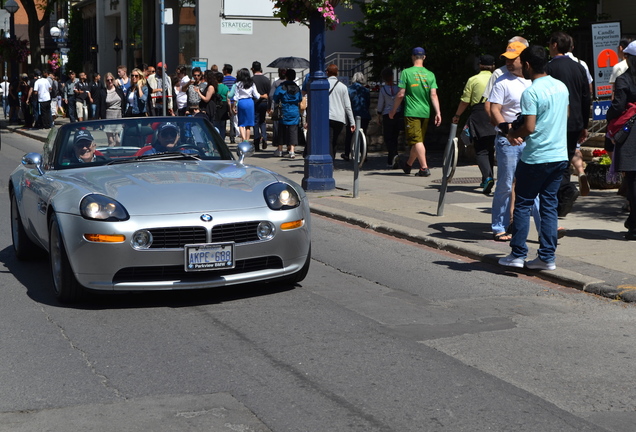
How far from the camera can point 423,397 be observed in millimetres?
5105

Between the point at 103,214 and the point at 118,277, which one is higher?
the point at 103,214

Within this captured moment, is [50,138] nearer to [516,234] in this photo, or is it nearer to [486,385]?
[516,234]

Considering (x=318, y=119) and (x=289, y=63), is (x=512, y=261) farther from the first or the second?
(x=289, y=63)

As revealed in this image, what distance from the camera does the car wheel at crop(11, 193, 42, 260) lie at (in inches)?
A: 355

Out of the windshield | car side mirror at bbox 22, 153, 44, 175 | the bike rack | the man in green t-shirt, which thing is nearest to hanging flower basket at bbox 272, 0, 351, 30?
the man in green t-shirt

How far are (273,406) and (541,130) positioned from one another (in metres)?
4.05

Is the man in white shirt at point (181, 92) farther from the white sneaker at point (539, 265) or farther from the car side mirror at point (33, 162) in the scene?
the white sneaker at point (539, 265)

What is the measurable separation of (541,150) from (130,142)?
3491 millimetres

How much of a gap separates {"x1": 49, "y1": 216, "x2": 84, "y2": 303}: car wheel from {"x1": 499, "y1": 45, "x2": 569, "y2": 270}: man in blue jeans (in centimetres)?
366

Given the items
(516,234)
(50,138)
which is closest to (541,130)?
(516,234)

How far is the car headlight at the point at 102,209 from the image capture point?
22.7 feet

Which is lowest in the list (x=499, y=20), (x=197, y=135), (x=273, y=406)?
(x=273, y=406)

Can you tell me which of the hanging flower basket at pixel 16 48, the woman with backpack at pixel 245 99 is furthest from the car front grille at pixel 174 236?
the hanging flower basket at pixel 16 48

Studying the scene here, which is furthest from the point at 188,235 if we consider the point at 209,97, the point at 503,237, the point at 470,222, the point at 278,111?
A: the point at 209,97
